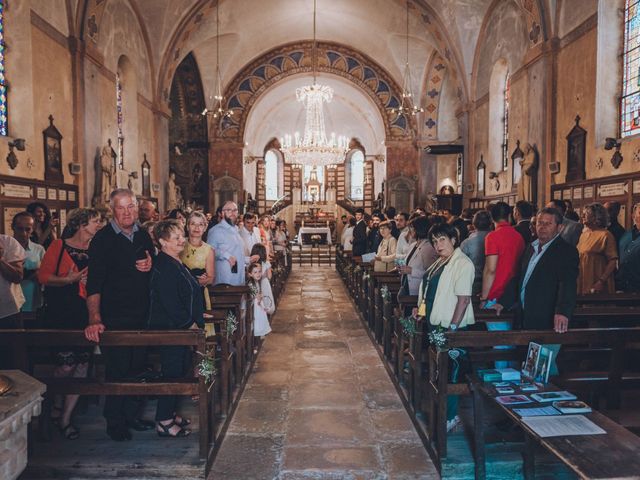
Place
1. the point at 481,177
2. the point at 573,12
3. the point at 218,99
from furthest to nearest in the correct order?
the point at 481,177, the point at 218,99, the point at 573,12

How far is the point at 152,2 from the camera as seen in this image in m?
15.1

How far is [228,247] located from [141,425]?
2.90 meters

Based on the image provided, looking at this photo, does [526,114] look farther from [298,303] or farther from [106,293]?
[106,293]

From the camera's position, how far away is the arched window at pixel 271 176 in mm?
32656

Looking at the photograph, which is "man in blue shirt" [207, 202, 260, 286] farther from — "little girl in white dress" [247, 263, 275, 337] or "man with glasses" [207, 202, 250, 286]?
"little girl in white dress" [247, 263, 275, 337]

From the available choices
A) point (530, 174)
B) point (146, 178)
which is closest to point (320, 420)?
point (530, 174)

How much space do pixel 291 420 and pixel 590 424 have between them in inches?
105

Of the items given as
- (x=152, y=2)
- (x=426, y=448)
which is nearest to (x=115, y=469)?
(x=426, y=448)

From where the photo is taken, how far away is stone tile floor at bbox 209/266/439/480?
3932 millimetres

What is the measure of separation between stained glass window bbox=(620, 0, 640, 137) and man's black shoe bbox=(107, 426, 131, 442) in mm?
9315

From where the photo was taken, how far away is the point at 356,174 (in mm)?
32500

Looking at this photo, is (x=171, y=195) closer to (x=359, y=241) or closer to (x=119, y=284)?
(x=359, y=241)

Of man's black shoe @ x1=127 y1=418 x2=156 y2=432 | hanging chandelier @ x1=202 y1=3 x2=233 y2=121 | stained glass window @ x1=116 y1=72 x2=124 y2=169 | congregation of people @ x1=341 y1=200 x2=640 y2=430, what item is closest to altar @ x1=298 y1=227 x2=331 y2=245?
hanging chandelier @ x1=202 y1=3 x2=233 y2=121

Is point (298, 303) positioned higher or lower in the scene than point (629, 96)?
lower
